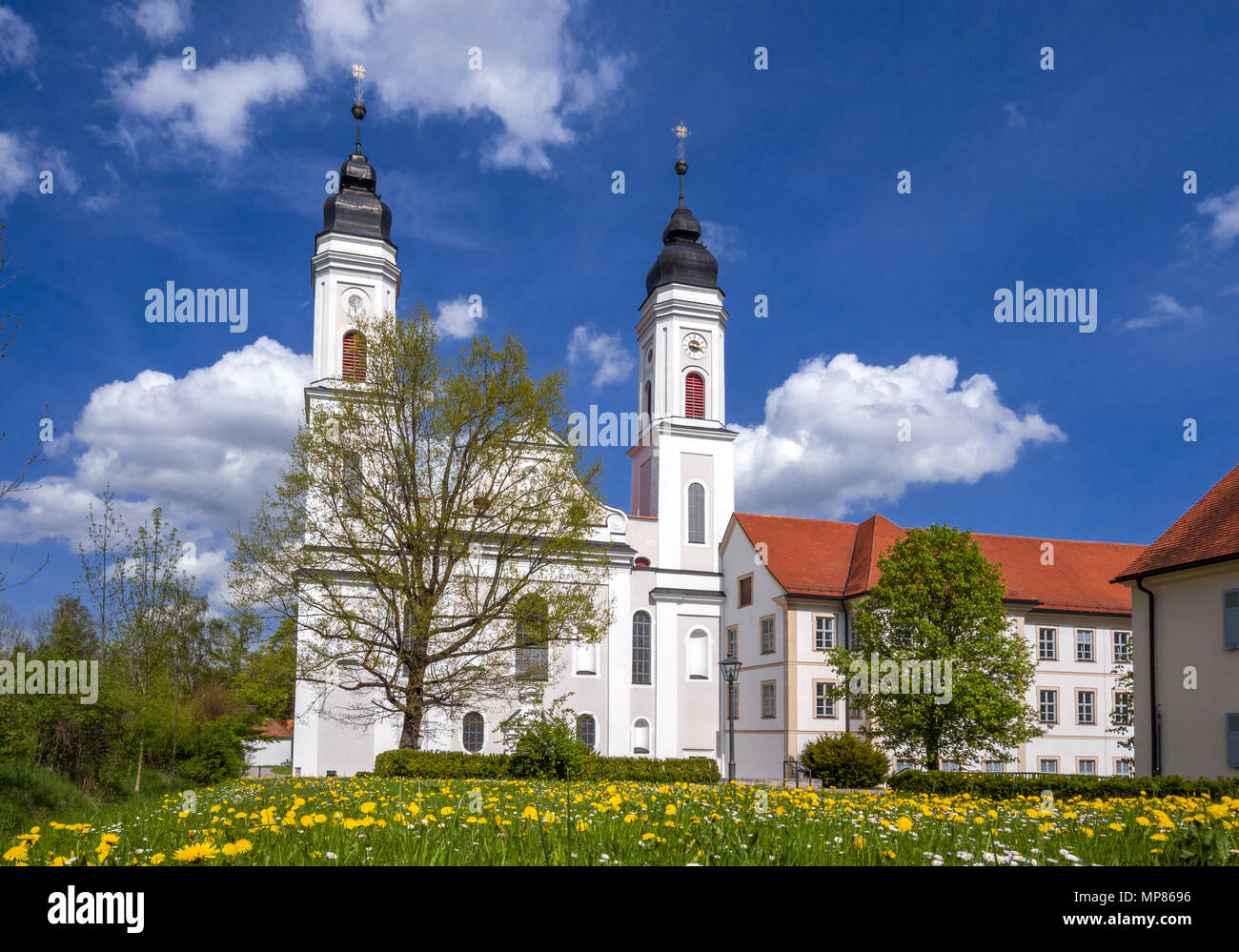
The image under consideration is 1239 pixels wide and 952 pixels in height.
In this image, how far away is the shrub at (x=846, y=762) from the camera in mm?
29594

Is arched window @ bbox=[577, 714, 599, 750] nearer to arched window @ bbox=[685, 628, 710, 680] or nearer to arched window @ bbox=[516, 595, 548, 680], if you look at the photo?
arched window @ bbox=[685, 628, 710, 680]

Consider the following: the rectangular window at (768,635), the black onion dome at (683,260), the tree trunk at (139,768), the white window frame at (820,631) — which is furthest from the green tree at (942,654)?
the black onion dome at (683,260)

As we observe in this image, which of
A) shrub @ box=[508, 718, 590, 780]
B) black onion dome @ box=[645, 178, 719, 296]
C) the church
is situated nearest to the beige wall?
the church

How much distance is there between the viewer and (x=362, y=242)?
45469 mm

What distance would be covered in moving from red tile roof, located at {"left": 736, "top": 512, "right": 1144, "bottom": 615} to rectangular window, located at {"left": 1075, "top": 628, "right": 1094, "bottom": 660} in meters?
1.09

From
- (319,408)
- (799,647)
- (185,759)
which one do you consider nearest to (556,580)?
(319,408)

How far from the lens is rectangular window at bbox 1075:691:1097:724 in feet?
142

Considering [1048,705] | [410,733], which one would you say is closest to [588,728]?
[410,733]

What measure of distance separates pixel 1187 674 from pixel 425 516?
2099 cm

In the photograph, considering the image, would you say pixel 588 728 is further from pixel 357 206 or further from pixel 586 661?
pixel 357 206

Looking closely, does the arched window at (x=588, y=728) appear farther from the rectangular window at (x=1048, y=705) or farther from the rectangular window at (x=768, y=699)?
the rectangular window at (x=1048, y=705)
